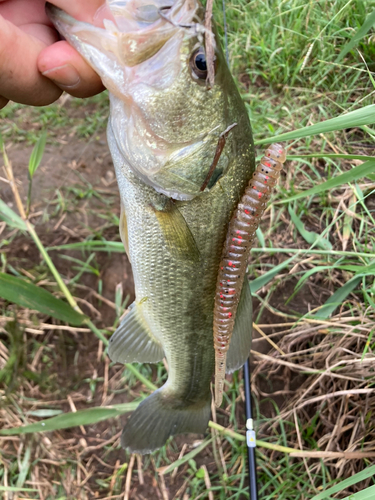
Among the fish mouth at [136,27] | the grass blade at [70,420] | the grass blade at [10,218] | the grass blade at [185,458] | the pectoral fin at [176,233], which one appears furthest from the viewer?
the grass blade at [185,458]

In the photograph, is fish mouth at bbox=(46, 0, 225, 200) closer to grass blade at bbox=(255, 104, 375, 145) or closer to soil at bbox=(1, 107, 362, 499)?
grass blade at bbox=(255, 104, 375, 145)

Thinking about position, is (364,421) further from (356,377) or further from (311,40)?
(311,40)

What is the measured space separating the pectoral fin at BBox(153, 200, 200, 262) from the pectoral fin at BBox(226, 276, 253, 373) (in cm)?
29

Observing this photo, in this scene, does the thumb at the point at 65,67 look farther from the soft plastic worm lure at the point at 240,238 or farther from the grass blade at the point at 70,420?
the grass blade at the point at 70,420

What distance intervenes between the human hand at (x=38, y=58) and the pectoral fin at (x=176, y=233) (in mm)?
493

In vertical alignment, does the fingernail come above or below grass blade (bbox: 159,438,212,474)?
above

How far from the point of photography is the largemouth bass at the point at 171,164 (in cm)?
104

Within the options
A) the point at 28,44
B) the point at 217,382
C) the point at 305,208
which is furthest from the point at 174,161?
the point at 305,208

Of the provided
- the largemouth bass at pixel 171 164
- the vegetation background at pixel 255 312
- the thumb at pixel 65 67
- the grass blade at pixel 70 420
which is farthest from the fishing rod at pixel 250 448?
the thumb at pixel 65 67

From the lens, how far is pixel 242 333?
148 centimetres

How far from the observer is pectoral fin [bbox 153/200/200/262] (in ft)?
4.09

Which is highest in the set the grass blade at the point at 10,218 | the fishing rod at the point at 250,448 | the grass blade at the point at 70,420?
the grass blade at the point at 10,218

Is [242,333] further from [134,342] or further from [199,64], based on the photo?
[199,64]

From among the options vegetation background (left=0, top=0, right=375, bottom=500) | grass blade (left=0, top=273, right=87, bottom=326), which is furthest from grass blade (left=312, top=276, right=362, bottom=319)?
grass blade (left=0, top=273, right=87, bottom=326)
